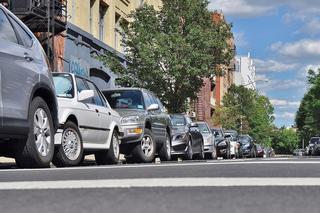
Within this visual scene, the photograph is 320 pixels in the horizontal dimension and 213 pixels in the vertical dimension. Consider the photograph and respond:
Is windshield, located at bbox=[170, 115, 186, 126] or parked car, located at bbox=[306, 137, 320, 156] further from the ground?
windshield, located at bbox=[170, 115, 186, 126]

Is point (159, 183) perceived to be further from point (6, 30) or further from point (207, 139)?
point (207, 139)

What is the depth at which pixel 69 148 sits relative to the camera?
34.0ft

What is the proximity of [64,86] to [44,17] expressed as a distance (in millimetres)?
9860

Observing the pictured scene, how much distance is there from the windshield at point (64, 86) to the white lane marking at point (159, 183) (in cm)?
519

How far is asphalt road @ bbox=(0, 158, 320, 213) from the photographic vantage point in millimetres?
4348

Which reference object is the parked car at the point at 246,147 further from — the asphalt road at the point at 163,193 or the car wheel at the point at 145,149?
the asphalt road at the point at 163,193

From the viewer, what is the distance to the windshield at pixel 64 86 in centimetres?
1102

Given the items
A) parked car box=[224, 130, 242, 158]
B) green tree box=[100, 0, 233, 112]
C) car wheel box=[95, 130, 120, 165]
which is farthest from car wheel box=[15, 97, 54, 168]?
parked car box=[224, 130, 242, 158]

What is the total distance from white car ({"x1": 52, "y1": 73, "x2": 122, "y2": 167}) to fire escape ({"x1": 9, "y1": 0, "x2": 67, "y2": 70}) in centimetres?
862

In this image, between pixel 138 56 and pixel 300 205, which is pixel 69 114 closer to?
pixel 300 205


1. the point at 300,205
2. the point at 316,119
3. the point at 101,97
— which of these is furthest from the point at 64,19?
the point at 316,119

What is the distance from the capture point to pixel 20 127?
26.3 feet

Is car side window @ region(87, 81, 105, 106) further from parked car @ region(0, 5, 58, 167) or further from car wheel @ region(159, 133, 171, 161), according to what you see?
car wheel @ region(159, 133, 171, 161)

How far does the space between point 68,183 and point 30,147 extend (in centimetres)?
283
